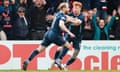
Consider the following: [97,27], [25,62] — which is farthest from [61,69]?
[97,27]

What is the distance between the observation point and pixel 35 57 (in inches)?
687

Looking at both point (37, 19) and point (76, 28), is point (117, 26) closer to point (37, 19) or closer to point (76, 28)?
point (76, 28)

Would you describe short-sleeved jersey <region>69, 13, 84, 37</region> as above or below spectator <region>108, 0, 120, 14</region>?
below

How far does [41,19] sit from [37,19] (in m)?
0.13

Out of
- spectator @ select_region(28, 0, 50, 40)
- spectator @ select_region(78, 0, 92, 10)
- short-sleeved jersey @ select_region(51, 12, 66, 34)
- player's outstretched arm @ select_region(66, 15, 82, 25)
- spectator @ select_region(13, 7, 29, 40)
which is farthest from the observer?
spectator @ select_region(78, 0, 92, 10)

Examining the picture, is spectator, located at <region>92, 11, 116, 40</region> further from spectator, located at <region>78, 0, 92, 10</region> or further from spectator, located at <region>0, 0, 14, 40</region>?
spectator, located at <region>0, 0, 14, 40</region>

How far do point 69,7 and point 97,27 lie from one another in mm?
1070

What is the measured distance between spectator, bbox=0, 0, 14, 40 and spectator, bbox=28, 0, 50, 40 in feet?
1.87

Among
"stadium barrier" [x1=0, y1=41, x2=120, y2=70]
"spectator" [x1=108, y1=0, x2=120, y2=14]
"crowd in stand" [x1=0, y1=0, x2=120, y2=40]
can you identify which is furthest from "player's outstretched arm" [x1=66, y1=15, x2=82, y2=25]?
"spectator" [x1=108, y1=0, x2=120, y2=14]

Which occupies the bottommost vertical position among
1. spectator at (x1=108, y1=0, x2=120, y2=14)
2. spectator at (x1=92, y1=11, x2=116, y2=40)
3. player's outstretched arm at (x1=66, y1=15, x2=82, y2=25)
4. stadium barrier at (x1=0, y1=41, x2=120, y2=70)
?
stadium barrier at (x1=0, y1=41, x2=120, y2=70)

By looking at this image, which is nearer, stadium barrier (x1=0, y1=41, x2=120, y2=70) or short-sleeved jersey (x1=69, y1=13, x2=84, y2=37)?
short-sleeved jersey (x1=69, y1=13, x2=84, y2=37)

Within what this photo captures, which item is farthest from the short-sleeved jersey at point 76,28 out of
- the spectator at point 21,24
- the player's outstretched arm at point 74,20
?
the spectator at point 21,24

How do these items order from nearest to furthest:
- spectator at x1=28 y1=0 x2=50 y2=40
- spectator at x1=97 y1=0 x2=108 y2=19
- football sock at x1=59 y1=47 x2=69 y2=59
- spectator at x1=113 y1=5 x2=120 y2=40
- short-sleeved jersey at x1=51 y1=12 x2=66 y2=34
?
short-sleeved jersey at x1=51 y1=12 x2=66 y2=34
football sock at x1=59 y1=47 x2=69 y2=59
spectator at x1=28 y1=0 x2=50 y2=40
spectator at x1=113 y1=5 x2=120 y2=40
spectator at x1=97 y1=0 x2=108 y2=19

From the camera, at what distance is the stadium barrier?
56.7 ft
